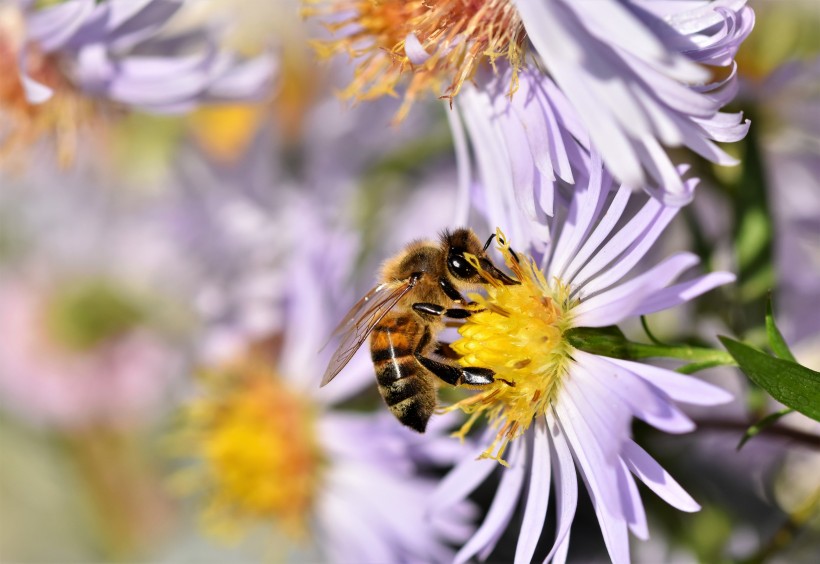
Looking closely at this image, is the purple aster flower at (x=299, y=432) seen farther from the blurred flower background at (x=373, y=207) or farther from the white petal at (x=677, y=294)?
the white petal at (x=677, y=294)

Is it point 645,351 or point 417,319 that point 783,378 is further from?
point 417,319

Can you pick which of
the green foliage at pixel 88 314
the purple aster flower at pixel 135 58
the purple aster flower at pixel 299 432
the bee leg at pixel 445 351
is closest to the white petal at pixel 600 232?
the bee leg at pixel 445 351

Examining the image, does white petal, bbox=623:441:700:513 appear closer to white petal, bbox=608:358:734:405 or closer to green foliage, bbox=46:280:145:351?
white petal, bbox=608:358:734:405

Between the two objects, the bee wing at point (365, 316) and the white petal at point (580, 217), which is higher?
the bee wing at point (365, 316)

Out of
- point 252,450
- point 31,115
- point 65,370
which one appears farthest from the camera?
point 65,370

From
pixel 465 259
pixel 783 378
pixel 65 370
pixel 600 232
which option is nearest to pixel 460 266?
pixel 465 259

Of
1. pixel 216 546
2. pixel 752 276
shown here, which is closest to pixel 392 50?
pixel 752 276

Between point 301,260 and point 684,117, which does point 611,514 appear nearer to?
point 684,117
